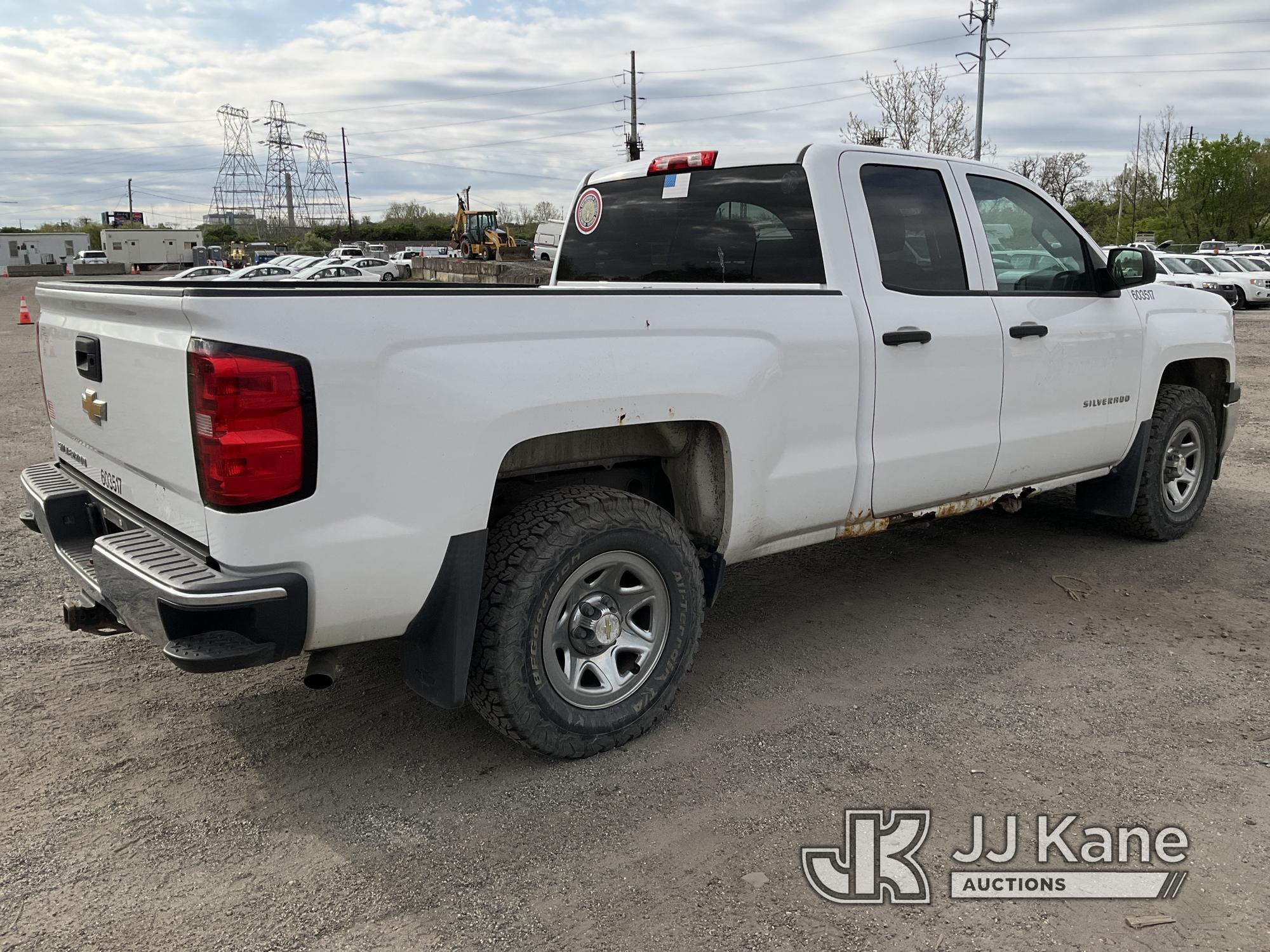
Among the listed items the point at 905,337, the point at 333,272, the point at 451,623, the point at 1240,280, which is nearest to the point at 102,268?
the point at 333,272

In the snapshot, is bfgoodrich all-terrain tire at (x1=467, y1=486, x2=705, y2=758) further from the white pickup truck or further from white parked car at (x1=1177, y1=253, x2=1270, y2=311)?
white parked car at (x1=1177, y1=253, x2=1270, y2=311)

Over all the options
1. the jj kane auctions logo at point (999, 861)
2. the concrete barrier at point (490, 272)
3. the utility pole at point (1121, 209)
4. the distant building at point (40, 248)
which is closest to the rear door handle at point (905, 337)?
the jj kane auctions logo at point (999, 861)

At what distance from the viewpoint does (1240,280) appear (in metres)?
29.6

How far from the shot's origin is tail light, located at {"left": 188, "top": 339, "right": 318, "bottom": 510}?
2590 mm

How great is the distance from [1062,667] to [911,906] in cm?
187

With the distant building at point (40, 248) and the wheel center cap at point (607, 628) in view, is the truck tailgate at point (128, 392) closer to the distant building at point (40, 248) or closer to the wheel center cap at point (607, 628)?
the wheel center cap at point (607, 628)

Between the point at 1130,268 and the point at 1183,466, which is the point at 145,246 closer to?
the point at 1183,466

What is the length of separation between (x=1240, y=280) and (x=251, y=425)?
1301 inches

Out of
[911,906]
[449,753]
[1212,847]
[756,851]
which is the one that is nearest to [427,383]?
[449,753]

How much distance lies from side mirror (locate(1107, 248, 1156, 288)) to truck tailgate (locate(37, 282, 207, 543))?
427 centimetres

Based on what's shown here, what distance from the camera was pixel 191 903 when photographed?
106 inches

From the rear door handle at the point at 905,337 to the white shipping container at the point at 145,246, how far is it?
7965 cm

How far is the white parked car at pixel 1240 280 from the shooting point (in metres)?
29.6

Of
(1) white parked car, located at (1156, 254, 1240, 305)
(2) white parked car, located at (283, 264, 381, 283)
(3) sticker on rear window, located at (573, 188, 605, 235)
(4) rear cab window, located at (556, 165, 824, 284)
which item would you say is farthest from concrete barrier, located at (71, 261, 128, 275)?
(4) rear cab window, located at (556, 165, 824, 284)
